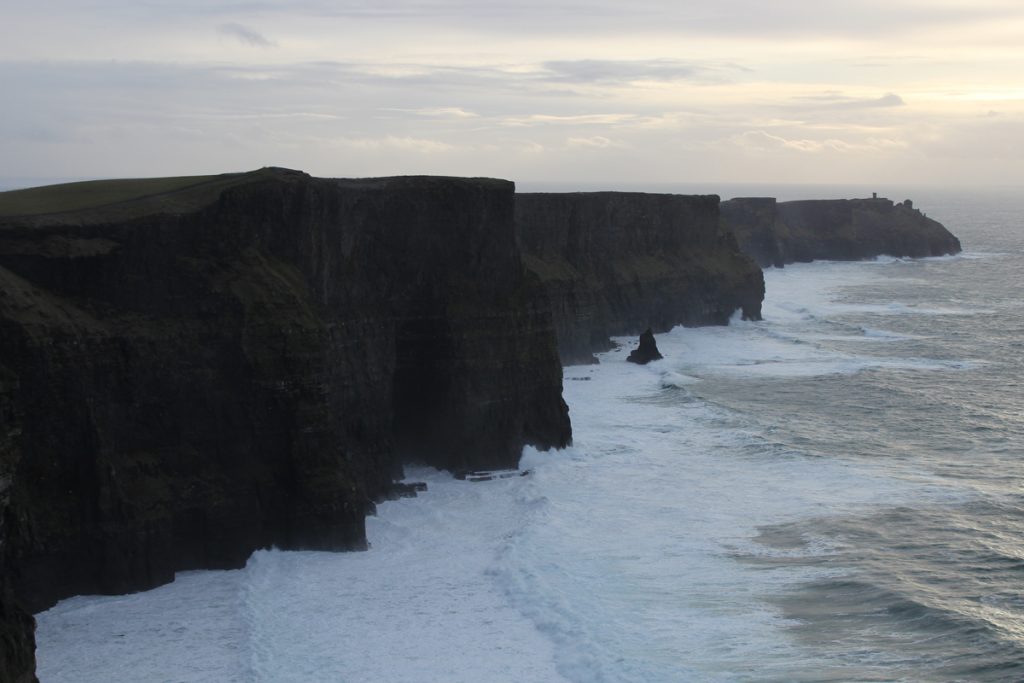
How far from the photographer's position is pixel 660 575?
89.9 feet

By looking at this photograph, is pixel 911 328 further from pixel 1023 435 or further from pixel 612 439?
pixel 612 439

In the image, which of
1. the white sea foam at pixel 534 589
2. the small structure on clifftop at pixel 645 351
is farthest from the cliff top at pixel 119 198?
the small structure on clifftop at pixel 645 351

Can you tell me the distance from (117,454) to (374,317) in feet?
33.8

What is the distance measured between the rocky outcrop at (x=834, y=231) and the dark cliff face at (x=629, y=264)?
117ft

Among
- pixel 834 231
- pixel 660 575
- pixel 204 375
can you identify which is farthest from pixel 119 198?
pixel 834 231

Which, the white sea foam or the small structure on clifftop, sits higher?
the small structure on clifftop

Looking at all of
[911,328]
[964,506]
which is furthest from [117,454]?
[911,328]

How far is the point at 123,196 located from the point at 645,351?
1300 inches

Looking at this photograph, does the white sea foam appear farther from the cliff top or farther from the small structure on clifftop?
the small structure on clifftop

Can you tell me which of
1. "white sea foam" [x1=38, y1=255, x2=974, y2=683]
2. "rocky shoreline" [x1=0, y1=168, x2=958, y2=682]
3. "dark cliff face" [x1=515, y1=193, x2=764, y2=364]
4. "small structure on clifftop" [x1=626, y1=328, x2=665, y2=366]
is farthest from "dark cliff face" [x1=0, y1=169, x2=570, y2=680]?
"small structure on clifftop" [x1=626, y1=328, x2=665, y2=366]

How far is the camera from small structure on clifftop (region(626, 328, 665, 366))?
193ft

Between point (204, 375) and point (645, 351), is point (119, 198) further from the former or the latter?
point (645, 351)

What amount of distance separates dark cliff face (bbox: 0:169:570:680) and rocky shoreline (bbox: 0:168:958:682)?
0.16ft

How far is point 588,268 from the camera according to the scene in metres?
66.6
